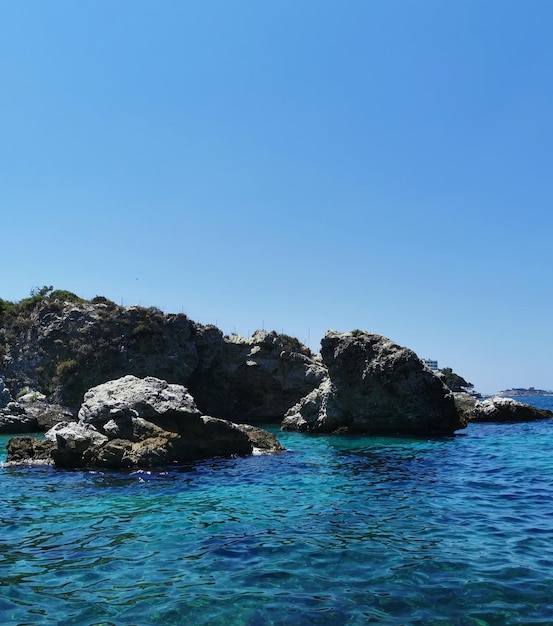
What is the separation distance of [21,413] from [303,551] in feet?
133

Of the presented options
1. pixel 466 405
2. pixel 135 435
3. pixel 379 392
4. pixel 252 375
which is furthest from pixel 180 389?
pixel 466 405

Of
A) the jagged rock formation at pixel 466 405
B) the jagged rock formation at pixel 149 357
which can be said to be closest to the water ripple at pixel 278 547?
the jagged rock formation at pixel 466 405

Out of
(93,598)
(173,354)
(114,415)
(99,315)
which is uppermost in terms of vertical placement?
(99,315)

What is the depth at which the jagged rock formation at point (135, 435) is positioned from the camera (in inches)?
853

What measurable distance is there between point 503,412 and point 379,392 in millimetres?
17521

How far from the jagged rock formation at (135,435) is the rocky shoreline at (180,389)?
0.06 metres

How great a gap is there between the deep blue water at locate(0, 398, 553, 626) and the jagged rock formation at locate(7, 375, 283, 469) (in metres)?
1.51

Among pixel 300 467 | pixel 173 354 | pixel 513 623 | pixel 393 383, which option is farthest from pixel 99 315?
pixel 513 623

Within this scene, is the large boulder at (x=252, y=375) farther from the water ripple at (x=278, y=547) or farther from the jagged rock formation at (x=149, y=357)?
the water ripple at (x=278, y=547)

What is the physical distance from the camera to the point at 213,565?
385 inches

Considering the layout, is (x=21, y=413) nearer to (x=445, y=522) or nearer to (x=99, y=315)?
→ (x=99, y=315)

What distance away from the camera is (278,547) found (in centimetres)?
1085

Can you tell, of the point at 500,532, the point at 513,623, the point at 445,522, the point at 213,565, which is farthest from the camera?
the point at 445,522

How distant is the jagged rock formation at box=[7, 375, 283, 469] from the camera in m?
21.7
